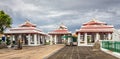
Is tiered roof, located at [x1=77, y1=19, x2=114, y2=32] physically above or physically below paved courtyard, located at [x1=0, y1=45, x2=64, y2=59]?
above

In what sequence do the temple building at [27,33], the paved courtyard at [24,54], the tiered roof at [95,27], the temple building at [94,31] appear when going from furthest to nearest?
the temple building at [27,33] → the tiered roof at [95,27] → the temple building at [94,31] → the paved courtyard at [24,54]

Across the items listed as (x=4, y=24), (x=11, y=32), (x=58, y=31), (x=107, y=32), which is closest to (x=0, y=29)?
(x=4, y=24)

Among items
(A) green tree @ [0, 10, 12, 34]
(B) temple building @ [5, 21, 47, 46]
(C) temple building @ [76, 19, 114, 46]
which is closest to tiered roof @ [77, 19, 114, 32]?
(C) temple building @ [76, 19, 114, 46]

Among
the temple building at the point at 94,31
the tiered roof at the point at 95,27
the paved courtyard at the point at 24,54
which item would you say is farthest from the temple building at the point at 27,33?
the paved courtyard at the point at 24,54

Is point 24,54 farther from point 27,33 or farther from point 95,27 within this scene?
point 27,33

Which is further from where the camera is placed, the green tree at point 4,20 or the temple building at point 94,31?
the temple building at point 94,31

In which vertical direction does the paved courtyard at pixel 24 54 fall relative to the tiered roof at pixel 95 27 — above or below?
below

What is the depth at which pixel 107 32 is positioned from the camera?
78.1 metres

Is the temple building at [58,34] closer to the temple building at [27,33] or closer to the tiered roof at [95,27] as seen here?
the temple building at [27,33]

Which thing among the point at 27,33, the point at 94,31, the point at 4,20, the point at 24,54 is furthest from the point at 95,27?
the point at 24,54

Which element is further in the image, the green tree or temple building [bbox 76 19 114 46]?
temple building [bbox 76 19 114 46]

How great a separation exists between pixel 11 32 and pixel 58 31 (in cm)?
2312

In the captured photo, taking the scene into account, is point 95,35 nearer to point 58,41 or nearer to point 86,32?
point 86,32

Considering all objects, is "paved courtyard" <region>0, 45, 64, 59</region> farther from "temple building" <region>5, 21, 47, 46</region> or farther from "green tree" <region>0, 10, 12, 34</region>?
"temple building" <region>5, 21, 47, 46</region>
